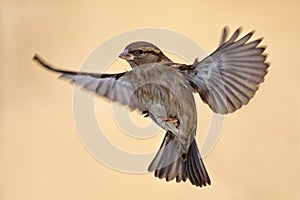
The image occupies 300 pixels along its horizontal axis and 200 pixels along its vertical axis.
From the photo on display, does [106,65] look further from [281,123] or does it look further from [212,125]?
[281,123]

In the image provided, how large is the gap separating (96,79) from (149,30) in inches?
9.5

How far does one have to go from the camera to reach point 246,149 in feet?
5.28

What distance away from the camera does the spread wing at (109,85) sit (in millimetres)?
1598

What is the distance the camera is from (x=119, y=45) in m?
1.65

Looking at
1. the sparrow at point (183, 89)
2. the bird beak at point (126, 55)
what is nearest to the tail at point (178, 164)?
the sparrow at point (183, 89)

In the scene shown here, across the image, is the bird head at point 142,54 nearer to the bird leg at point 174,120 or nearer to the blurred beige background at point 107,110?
the blurred beige background at point 107,110

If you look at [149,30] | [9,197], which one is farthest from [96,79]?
[9,197]

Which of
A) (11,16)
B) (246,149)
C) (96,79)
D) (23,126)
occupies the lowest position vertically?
(246,149)

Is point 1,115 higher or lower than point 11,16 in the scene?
lower

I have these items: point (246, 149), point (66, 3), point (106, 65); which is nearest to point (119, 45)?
point (106, 65)

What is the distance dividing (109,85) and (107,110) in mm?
83

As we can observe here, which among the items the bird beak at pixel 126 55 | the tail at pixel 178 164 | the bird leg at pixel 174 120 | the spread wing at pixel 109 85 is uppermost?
the bird beak at pixel 126 55

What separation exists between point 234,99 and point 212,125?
11 cm

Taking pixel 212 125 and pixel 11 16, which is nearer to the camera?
pixel 212 125
